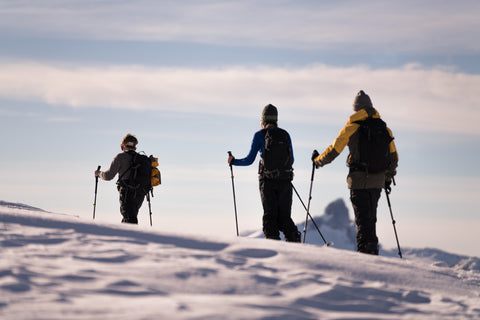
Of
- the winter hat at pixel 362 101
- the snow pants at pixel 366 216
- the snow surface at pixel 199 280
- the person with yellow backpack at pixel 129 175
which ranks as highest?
the winter hat at pixel 362 101

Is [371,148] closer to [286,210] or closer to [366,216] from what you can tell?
[366,216]

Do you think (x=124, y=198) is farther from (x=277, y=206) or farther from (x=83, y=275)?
(x=83, y=275)

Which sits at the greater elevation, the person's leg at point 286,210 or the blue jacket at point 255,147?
the blue jacket at point 255,147

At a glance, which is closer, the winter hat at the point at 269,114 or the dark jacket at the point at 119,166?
the winter hat at the point at 269,114

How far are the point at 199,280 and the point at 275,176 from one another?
15.9 feet

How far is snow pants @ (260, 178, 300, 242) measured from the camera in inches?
415

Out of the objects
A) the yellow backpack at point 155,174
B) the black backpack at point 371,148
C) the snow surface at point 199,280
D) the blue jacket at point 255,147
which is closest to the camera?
the snow surface at point 199,280

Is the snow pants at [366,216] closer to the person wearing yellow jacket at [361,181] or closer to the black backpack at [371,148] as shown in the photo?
the person wearing yellow jacket at [361,181]

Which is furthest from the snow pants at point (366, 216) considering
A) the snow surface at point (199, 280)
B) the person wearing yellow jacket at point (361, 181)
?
the snow surface at point (199, 280)

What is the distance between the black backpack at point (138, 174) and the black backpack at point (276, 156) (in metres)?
2.98

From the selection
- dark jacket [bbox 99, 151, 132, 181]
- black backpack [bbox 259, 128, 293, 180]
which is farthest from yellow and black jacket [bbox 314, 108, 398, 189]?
dark jacket [bbox 99, 151, 132, 181]

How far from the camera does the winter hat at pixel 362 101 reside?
9.54m

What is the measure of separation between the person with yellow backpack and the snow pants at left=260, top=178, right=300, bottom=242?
2.99m

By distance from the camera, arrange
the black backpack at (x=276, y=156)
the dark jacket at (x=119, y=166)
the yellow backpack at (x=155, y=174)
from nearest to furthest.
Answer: the black backpack at (x=276, y=156), the dark jacket at (x=119, y=166), the yellow backpack at (x=155, y=174)
